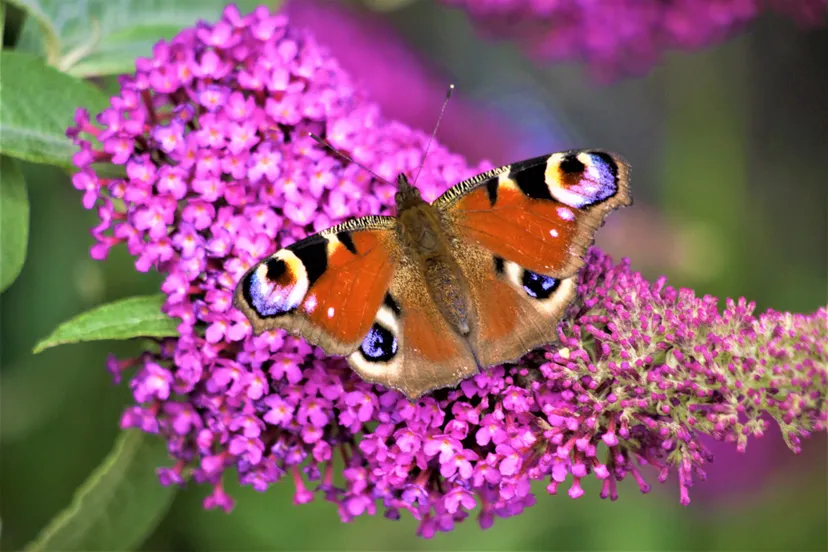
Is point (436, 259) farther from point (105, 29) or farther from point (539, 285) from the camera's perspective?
point (105, 29)

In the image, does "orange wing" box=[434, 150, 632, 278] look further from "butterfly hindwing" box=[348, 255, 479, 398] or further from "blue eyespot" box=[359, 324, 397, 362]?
"blue eyespot" box=[359, 324, 397, 362]

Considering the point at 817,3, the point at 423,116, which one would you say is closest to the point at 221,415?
the point at 423,116

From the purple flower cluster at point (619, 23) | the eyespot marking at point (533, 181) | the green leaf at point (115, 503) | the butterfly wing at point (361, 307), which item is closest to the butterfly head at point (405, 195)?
the butterfly wing at point (361, 307)

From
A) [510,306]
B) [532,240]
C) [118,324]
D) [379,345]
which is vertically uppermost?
[532,240]

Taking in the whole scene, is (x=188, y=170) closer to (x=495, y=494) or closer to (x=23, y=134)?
(x=23, y=134)

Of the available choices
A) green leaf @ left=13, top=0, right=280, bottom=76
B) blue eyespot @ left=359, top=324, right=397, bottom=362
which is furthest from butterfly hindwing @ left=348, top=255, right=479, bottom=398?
green leaf @ left=13, top=0, right=280, bottom=76

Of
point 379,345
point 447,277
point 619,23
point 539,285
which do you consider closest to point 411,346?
point 379,345

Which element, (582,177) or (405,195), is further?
(405,195)

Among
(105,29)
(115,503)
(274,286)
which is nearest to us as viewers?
(274,286)
